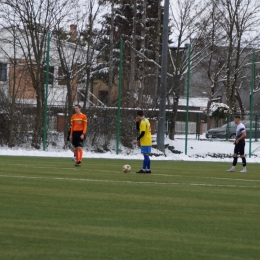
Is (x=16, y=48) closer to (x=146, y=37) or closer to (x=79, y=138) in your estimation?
(x=79, y=138)

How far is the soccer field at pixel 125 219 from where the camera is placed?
25.3ft

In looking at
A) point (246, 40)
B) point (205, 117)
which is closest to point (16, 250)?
point (205, 117)

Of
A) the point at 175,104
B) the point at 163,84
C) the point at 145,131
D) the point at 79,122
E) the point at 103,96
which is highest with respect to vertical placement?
the point at 163,84

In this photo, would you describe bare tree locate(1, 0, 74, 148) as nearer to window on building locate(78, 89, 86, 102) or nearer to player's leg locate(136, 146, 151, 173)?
window on building locate(78, 89, 86, 102)

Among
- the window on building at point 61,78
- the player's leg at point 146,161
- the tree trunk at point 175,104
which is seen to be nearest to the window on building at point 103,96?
the window on building at point 61,78

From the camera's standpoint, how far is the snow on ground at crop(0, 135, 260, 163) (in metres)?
31.8

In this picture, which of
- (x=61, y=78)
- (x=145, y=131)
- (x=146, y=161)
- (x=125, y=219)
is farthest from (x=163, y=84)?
(x=125, y=219)

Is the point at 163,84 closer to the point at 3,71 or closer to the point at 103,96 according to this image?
the point at 103,96

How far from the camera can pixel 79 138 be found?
23.5 m

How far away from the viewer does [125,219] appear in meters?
10.1

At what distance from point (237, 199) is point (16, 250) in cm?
680

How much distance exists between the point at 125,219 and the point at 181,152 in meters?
25.0

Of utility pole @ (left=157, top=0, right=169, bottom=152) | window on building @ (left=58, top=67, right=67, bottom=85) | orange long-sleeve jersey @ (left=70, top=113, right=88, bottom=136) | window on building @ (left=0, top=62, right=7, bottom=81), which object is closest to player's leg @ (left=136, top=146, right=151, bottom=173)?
orange long-sleeve jersey @ (left=70, top=113, right=88, bottom=136)

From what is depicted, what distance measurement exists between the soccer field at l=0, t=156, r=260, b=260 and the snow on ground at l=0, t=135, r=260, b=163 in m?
14.7
